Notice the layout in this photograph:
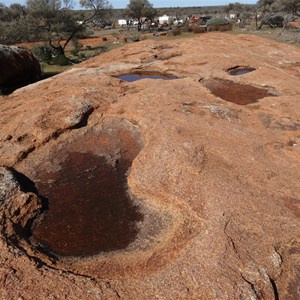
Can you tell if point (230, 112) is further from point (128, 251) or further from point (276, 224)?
point (128, 251)

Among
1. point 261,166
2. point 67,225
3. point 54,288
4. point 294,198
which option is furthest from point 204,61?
point 54,288

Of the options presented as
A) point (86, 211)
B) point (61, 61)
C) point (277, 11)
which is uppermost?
point (86, 211)

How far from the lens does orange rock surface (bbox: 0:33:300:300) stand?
17.8 ft

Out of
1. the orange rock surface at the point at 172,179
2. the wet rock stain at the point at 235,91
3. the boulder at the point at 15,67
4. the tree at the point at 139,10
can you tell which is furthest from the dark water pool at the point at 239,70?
the tree at the point at 139,10

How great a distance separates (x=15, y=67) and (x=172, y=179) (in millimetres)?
12697

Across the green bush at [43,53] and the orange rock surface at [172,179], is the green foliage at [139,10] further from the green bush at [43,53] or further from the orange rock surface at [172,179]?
the orange rock surface at [172,179]

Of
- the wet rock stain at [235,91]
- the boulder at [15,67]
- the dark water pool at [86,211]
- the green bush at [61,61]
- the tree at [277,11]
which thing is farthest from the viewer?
the tree at [277,11]

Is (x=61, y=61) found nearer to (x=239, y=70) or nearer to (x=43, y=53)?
(x=43, y=53)

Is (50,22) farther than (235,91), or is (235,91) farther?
(50,22)

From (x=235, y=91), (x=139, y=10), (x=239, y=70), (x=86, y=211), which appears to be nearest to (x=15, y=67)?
(x=235, y=91)

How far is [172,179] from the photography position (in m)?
7.94

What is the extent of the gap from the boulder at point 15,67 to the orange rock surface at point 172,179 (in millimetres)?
2199

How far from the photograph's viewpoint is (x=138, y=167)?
28.4 feet

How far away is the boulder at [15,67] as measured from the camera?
16344 mm
